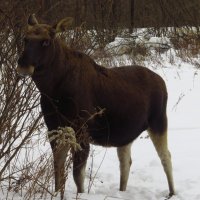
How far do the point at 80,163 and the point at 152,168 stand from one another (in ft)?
8.32

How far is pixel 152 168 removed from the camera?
748cm

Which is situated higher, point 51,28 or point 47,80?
point 51,28

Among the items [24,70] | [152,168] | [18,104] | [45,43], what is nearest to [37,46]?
[45,43]

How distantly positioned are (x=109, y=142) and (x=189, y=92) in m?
8.75

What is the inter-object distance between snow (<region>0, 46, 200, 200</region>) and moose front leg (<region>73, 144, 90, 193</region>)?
11 cm

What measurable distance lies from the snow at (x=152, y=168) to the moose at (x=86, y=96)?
30 centimetres

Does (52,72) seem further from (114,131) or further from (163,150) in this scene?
(163,150)

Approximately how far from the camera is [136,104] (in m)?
5.85

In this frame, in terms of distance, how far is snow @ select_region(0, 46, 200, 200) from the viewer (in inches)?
246

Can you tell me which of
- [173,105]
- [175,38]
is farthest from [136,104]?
[175,38]

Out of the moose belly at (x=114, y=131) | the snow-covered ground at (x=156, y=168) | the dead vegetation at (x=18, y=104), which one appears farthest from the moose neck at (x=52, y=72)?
the snow-covered ground at (x=156, y=168)

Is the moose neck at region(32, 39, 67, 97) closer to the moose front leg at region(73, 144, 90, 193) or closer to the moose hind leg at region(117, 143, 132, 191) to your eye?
the moose front leg at region(73, 144, 90, 193)

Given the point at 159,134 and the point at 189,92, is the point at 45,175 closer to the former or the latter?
the point at 159,134

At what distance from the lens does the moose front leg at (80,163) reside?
509cm
